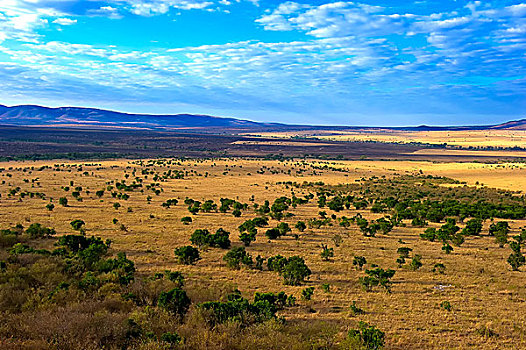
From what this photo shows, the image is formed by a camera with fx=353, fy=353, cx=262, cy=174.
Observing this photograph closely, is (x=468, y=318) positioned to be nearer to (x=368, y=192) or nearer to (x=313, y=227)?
(x=313, y=227)

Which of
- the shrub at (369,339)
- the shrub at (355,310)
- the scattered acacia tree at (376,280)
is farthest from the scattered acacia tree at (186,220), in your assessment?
the shrub at (369,339)

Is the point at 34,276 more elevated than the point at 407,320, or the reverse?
the point at 34,276

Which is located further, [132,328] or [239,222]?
[239,222]

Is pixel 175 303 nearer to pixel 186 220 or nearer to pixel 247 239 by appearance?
pixel 247 239

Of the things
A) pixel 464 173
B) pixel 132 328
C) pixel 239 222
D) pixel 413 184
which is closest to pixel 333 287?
pixel 132 328

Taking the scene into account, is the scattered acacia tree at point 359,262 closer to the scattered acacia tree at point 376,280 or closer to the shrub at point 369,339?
the scattered acacia tree at point 376,280

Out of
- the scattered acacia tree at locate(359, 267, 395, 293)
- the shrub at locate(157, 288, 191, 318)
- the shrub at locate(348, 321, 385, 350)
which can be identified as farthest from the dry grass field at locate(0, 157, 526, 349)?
the shrub at locate(157, 288, 191, 318)

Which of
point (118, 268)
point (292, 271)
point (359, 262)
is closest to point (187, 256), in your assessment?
point (118, 268)

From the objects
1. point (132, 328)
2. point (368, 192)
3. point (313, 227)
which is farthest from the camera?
point (368, 192)

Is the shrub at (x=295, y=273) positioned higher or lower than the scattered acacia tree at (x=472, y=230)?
lower
